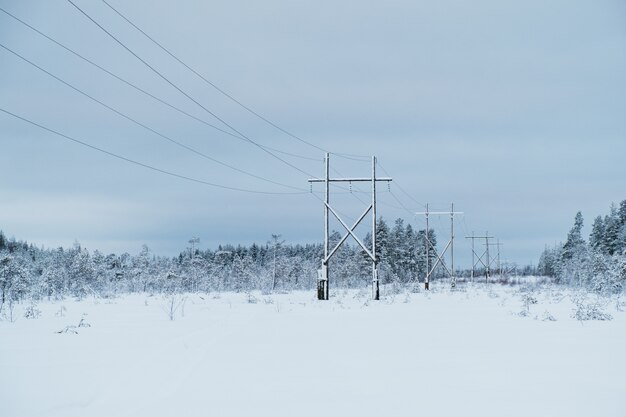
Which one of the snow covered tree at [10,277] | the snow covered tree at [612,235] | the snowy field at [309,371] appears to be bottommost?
the snowy field at [309,371]

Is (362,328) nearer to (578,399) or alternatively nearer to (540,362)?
(540,362)

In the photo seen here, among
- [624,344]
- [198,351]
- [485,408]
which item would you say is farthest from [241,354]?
[624,344]

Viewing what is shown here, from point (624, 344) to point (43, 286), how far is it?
86.7ft

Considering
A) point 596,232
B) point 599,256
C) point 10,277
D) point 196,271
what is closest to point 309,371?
point 10,277

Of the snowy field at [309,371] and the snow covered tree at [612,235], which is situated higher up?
the snow covered tree at [612,235]

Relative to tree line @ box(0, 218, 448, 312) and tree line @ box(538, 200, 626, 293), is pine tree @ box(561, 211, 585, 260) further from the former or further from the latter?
tree line @ box(0, 218, 448, 312)

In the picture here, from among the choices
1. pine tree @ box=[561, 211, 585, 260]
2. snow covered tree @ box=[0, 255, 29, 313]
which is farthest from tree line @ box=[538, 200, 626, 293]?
snow covered tree @ box=[0, 255, 29, 313]

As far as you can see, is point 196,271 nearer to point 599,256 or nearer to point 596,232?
point 599,256

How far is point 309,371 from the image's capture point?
7.00 m

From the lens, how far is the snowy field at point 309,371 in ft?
17.3

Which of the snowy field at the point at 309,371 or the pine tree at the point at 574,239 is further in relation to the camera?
the pine tree at the point at 574,239

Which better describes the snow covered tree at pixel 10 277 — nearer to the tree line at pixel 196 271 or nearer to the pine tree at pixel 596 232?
the tree line at pixel 196 271

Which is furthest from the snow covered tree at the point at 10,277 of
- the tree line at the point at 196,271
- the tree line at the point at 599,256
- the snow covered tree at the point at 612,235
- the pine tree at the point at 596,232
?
the pine tree at the point at 596,232

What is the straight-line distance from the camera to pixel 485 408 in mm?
5199
